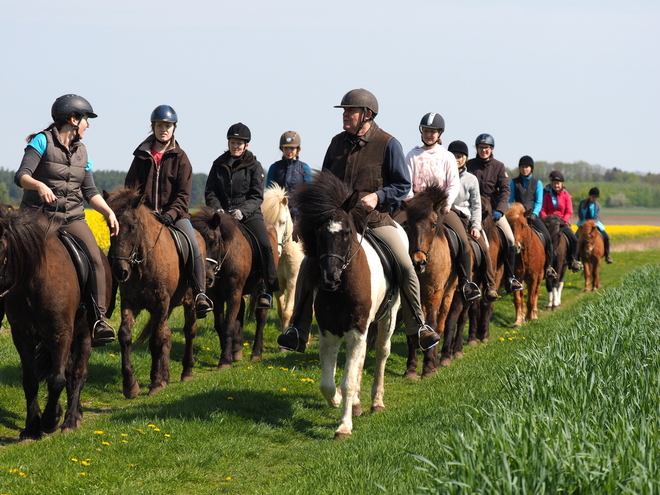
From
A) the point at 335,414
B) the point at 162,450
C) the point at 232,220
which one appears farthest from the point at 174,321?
the point at 162,450

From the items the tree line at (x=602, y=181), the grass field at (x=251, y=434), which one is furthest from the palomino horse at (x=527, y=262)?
the tree line at (x=602, y=181)

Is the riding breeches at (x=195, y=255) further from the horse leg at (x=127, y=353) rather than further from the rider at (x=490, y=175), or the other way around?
the rider at (x=490, y=175)

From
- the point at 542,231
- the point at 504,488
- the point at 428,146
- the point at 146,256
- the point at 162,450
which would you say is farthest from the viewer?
the point at 542,231

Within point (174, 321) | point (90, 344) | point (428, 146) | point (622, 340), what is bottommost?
point (174, 321)

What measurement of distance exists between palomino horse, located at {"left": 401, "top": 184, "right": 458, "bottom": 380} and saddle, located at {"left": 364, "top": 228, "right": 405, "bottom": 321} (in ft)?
3.84

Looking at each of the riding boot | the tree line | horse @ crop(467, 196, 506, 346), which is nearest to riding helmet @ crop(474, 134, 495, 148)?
horse @ crop(467, 196, 506, 346)

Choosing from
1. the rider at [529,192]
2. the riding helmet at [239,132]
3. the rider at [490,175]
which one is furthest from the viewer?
the rider at [529,192]

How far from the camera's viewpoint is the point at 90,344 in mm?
7863

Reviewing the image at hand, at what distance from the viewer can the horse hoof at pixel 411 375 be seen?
392 inches

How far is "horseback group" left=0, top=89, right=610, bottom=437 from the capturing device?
7008 mm

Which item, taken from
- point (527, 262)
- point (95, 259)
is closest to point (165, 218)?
point (95, 259)

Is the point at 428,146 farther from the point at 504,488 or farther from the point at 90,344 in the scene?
the point at 504,488

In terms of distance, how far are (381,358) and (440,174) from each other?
310 cm

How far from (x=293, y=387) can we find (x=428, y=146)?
375 cm
